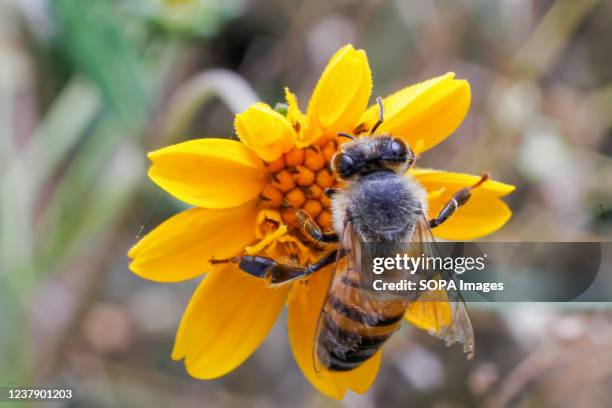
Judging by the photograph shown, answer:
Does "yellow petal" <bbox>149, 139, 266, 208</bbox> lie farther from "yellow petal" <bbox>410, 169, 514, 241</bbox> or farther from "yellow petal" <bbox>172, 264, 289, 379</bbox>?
"yellow petal" <bbox>410, 169, 514, 241</bbox>

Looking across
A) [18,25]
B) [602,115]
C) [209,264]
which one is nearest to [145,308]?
[18,25]

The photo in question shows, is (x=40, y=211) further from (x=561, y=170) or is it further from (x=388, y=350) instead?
(x=561, y=170)

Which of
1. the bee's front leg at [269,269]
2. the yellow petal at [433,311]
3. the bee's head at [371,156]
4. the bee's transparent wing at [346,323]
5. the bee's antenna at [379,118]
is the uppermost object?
the bee's antenna at [379,118]

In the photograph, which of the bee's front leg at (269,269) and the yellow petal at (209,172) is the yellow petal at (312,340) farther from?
the yellow petal at (209,172)

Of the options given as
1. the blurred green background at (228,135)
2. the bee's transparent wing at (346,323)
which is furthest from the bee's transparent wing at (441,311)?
the blurred green background at (228,135)

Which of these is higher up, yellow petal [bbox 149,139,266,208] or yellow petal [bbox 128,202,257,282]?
yellow petal [bbox 149,139,266,208]

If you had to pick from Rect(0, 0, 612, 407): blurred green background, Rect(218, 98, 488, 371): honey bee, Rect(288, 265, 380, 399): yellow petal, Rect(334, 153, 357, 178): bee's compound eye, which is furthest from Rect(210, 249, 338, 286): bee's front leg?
Rect(0, 0, 612, 407): blurred green background
